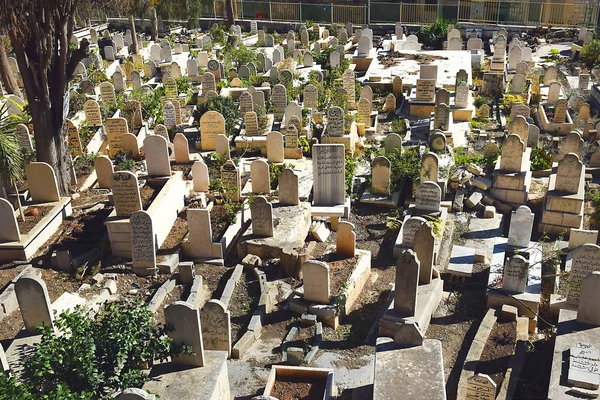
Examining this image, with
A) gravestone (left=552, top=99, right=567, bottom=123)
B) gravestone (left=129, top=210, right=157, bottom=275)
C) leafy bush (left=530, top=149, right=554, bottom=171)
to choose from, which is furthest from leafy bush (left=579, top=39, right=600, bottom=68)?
gravestone (left=129, top=210, right=157, bottom=275)

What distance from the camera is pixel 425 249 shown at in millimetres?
9180

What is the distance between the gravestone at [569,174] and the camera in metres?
11.5

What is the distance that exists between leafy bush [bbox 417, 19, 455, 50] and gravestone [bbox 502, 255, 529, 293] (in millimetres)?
19991

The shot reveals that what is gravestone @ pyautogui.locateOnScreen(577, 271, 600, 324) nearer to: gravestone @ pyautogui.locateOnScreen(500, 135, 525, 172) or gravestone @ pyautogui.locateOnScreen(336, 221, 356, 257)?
gravestone @ pyautogui.locateOnScreen(336, 221, 356, 257)

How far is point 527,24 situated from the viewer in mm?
30891

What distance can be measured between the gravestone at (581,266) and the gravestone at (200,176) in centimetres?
731

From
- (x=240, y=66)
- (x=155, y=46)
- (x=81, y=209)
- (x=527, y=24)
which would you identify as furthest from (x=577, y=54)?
(x=81, y=209)

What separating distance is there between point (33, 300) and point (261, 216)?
14.0 feet

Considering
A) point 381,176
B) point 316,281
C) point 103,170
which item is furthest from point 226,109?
point 316,281

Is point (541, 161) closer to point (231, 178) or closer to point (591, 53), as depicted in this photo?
point (231, 178)

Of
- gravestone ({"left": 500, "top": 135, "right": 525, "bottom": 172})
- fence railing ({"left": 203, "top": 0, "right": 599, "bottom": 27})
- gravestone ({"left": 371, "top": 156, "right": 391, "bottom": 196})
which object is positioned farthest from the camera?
fence railing ({"left": 203, "top": 0, "right": 599, "bottom": 27})

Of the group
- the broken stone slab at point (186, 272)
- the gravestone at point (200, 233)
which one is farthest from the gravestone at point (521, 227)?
the broken stone slab at point (186, 272)

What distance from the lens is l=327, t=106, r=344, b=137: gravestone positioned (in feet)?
48.4

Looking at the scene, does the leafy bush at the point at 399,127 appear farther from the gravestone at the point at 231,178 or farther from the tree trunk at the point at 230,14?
the tree trunk at the point at 230,14
